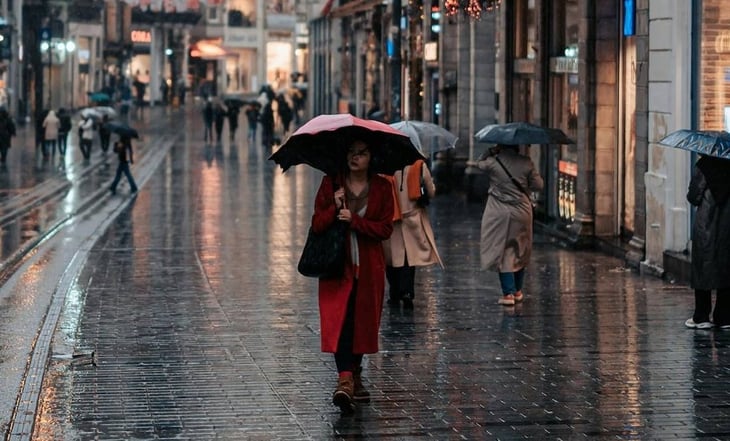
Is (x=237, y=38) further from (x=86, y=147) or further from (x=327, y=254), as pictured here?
(x=327, y=254)

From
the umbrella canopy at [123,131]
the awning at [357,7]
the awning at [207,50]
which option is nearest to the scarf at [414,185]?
the umbrella canopy at [123,131]

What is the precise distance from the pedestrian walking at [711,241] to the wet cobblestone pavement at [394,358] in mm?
286

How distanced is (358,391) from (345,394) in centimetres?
55

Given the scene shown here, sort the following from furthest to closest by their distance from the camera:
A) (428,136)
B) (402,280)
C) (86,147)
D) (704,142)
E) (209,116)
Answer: (209,116) < (86,147) < (428,136) < (402,280) < (704,142)

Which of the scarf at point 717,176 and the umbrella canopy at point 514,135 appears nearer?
the scarf at point 717,176

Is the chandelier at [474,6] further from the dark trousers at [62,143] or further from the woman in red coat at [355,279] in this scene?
the dark trousers at [62,143]

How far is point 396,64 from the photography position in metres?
39.9

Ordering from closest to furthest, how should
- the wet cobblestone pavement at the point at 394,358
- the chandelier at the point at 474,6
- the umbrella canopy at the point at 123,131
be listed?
1. the wet cobblestone pavement at the point at 394,358
2. the chandelier at the point at 474,6
3. the umbrella canopy at the point at 123,131

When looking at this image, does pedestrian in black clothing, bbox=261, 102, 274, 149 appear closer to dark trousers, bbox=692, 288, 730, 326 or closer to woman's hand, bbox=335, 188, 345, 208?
dark trousers, bbox=692, 288, 730, 326

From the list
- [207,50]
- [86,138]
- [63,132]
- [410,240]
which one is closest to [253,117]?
[63,132]

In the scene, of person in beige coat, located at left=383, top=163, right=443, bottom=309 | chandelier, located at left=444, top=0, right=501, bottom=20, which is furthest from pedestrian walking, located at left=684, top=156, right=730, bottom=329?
chandelier, located at left=444, top=0, right=501, bottom=20

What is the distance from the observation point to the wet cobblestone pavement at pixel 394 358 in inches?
402

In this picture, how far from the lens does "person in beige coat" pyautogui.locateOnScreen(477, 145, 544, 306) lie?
624 inches

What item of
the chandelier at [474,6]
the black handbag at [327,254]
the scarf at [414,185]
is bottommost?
the black handbag at [327,254]
